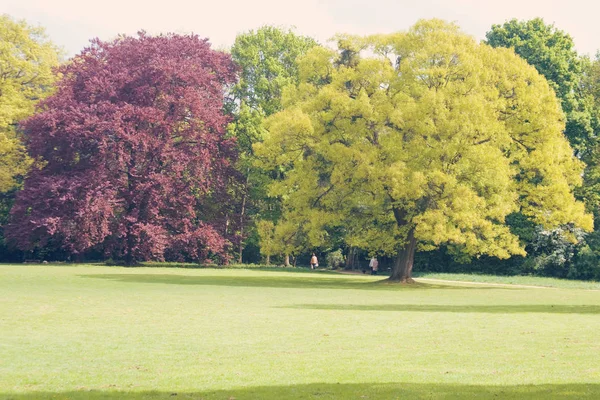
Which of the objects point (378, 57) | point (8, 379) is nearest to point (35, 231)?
point (378, 57)

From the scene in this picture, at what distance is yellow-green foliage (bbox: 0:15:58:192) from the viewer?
61.1 meters

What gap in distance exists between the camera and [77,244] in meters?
56.9

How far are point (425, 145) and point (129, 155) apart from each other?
980 inches

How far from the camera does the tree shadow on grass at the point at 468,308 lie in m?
25.9

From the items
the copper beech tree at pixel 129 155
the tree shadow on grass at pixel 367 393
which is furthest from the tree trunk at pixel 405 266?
the tree shadow on grass at pixel 367 393

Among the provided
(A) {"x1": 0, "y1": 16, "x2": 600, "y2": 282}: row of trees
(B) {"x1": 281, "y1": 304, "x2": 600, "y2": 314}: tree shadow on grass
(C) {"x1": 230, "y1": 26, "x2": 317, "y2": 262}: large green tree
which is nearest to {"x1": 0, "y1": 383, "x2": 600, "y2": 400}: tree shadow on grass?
(B) {"x1": 281, "y1": 304, "x2": 600, "y2": 314}: tree shadow on grass

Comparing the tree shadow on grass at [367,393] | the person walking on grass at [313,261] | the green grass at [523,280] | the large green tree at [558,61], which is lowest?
the tree shadow on grass at [367,393]

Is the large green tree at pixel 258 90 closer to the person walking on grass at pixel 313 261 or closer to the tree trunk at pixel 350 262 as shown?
the person walking on grass at pixel 313 261

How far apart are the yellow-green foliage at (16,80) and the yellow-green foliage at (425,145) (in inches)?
1002

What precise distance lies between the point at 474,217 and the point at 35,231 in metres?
33.1

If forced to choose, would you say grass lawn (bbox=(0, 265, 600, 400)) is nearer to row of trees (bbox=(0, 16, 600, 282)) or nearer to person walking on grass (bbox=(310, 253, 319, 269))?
row of trees (bbox=(0, 16, 600, 282))

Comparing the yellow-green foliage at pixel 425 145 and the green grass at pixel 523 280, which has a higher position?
the yellow-green foliage at pixel 425 145

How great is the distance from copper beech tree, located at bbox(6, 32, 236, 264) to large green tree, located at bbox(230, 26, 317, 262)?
14.9 feet

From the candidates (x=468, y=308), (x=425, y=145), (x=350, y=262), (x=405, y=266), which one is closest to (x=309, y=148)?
(x=425, y=145)
